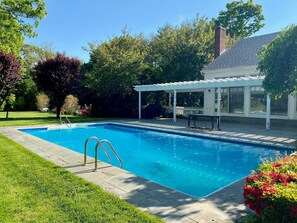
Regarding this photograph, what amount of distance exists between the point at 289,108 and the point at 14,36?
17370mm

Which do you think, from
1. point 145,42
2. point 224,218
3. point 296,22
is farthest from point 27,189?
point 145,42

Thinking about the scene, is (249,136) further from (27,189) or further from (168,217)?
(27,189)

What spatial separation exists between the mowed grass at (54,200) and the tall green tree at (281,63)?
25.7 feet

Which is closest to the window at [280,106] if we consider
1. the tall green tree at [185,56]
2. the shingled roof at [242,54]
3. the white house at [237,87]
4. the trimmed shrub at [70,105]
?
the white house at [237,87]

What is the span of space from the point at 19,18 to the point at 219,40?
18.0 metres

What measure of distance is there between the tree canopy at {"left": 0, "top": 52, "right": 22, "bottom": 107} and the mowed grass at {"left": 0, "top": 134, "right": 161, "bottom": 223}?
567 inches

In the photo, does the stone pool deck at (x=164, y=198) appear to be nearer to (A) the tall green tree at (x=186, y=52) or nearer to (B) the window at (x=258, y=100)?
(B) the window at (x=258, y=100)

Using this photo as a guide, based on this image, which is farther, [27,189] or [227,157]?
[227,157]

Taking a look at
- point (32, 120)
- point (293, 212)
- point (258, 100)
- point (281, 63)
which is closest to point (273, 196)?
point (293, 212)

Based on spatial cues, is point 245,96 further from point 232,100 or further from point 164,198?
point 164,198

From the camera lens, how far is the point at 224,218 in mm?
3615

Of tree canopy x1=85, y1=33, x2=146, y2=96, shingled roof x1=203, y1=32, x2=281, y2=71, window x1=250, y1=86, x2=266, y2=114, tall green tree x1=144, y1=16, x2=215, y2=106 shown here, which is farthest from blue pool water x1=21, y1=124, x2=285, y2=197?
tall green tree x1=144, y1=16, x2=215, y2=106

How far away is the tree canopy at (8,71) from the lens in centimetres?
1797

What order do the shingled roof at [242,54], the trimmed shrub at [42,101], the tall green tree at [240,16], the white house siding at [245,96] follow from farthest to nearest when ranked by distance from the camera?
the tall green tree at [240,16] → the trimmed shrub at [42,101] → the shingled roof at [242,54] → the white house siding at [245,96]
